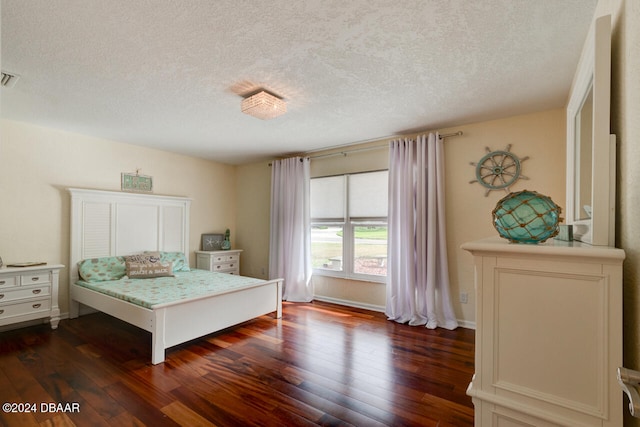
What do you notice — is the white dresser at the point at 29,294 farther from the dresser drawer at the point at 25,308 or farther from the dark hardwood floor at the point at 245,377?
the dark hardwood floor at the point at 245,377

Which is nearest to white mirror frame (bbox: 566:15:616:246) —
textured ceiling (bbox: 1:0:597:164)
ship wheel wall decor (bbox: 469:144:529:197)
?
textured ceiling (bbox: 1:0:597:164)

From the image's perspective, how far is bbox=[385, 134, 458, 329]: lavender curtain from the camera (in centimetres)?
339

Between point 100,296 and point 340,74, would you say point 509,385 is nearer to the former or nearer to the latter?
point 340,74

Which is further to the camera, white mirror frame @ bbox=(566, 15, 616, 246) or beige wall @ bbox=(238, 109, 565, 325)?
beige wall @ bbox=(238, 109, 565, 325)

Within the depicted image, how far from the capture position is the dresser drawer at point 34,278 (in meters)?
3.07

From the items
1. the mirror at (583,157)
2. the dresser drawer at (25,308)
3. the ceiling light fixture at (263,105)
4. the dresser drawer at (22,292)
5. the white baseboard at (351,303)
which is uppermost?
the ceiling light fixture at (263,105)

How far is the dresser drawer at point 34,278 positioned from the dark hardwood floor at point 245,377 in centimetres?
55

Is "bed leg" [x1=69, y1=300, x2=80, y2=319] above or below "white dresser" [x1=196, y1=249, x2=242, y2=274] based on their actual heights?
below

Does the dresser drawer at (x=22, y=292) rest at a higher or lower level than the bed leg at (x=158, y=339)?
higher

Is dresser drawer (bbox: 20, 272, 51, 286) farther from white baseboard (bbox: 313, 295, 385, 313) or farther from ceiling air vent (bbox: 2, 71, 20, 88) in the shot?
white baseboard (bbox: 313, 295, 385, 313)

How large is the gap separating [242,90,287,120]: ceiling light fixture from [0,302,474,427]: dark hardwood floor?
7.27 feet

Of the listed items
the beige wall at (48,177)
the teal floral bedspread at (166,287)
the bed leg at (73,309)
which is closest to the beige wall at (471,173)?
the teal floral bedspread at (166,287)

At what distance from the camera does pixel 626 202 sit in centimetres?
98

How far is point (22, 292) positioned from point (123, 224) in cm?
128
